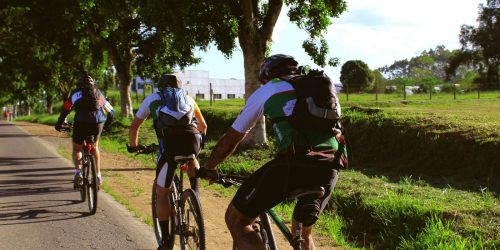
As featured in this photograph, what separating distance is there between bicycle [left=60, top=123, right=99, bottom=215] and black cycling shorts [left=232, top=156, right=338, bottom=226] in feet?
14.5

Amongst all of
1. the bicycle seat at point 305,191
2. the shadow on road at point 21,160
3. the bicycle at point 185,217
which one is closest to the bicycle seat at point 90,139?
the bicycle at point 185,217

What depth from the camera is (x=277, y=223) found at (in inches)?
138

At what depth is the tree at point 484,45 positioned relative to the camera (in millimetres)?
45188

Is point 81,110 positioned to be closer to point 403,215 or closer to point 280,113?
point 403,215

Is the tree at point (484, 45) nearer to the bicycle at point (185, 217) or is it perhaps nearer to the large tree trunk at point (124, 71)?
the large tree trunk at point (124, 71)

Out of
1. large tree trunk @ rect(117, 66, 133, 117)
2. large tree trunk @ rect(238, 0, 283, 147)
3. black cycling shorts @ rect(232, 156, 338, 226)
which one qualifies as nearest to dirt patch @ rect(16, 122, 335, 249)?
black cycling shorts @ rect(232, 156, 338, 226)

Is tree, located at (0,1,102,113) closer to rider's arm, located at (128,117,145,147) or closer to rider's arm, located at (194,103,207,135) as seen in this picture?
rider's arm, located at (128,117,145,147)

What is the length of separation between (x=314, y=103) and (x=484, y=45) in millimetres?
47934

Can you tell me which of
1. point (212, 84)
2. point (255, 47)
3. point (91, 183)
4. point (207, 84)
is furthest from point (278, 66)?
point (207, 84)

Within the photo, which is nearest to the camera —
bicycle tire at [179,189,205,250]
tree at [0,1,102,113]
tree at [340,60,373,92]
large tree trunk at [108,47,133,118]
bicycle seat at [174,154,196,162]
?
bicycle tire at [179,189,205,250]

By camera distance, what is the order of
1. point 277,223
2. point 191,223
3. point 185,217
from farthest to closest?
point 185,217
point 191,223
point 277,223

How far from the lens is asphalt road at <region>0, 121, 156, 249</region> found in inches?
226

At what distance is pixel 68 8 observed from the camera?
72.7ft

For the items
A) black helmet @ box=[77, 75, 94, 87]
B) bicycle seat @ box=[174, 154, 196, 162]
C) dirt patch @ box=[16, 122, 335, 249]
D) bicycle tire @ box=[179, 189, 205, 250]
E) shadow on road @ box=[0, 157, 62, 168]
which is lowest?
shadow on road @ box=[0, 157, 62, 168]
